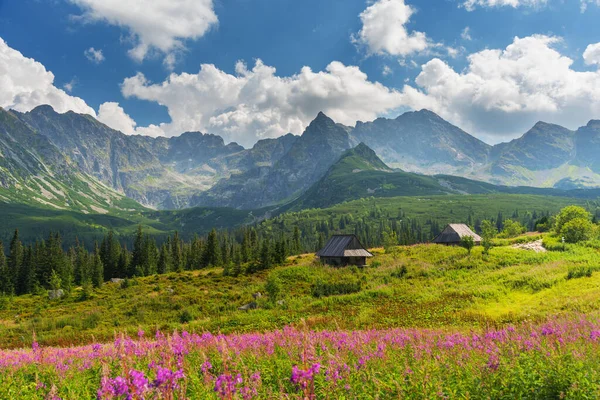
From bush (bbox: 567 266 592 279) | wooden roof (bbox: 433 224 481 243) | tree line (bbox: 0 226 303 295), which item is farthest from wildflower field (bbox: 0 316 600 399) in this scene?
wooden roof (bbox: 433 224 481 243)

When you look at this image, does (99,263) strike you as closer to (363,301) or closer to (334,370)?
(363,301)

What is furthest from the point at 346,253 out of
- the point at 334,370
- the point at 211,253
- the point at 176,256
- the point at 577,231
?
the point at 176,256

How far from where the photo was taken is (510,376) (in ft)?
22.1

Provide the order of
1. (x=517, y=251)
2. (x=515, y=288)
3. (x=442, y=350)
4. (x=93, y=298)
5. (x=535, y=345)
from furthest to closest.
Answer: (x=93, y=298), (x=517, y=251), (x=515, y=288), (x=442, y=350), (x=535, y=345)

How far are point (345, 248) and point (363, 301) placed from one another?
2953 cm

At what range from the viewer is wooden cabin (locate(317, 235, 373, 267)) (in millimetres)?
64125

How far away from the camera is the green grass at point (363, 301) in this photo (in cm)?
2588

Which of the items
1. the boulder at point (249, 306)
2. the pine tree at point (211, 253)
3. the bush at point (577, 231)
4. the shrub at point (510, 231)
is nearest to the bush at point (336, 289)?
the boulder at point (249, 306)

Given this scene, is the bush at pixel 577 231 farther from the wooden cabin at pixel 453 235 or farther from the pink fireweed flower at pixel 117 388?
the pink fireweed flower at pixel 117 388

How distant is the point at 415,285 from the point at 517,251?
903 inches

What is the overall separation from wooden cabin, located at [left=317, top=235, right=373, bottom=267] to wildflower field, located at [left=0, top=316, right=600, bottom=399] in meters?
53.1

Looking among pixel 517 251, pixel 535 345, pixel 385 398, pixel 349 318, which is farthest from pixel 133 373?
pixel 517 251

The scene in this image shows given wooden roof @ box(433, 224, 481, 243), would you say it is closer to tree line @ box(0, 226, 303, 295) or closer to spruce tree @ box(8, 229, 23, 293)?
tree line @ box(0, 226, 303, 295)

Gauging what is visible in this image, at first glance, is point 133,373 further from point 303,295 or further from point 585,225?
point 585,225
